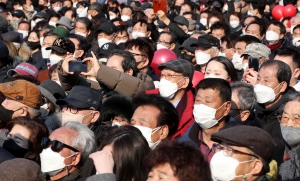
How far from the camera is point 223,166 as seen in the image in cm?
483

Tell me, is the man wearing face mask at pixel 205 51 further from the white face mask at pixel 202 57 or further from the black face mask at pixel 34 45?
the black face mask at pixel 34 45

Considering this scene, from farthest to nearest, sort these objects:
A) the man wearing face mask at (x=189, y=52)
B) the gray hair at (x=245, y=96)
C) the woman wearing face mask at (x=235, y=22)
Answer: the woman wearing face mask at (x=235, y=22), the man wearing face mask at (x=189, y=52), the gray hair at (x=245, y=96)

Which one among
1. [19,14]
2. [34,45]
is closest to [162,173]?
[34,45]

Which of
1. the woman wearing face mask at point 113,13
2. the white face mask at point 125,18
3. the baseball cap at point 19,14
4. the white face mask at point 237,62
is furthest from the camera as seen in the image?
the baseball cap at point 19,14

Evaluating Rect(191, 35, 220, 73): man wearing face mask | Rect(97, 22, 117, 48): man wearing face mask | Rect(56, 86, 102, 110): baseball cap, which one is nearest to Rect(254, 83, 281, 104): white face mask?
Rect(56, 86, 102, 110): baseball cap

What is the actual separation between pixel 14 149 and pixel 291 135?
237cm

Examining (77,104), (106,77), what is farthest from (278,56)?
(77,104)

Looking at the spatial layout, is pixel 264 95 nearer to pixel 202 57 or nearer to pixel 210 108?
pixel 210 108

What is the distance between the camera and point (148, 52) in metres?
8.84

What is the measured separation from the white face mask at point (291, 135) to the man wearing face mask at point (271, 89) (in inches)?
40.4

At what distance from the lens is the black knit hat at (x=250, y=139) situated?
15.5 feet

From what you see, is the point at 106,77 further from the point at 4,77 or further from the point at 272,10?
the point at 272,10

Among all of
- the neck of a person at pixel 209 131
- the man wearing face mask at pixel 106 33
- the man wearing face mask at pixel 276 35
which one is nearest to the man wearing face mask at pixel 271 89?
the neck of a person at pixel 209 131

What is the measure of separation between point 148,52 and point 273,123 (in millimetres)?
2398
